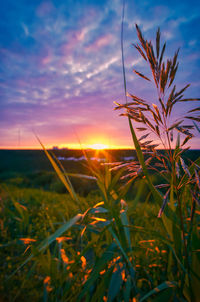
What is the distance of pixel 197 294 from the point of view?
720 millimetres

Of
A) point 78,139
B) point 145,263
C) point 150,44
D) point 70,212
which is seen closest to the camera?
point 150,44

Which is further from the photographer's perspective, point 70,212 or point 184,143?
point 70,212

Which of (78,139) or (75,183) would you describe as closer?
(78,139)

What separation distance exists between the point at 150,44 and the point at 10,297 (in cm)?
165

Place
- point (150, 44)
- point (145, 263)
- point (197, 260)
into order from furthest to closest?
point (145, 263) → point (197, 260) → point (150, 44)

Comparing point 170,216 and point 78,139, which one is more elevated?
point 78,139

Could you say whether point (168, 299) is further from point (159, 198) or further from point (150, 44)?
point (150, 44)

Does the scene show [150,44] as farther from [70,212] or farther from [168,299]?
[70,212]

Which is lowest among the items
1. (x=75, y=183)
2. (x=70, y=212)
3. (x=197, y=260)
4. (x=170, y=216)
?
(x=75, y=183)

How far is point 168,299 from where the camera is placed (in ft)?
2.55

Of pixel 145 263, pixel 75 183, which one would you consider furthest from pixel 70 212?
pixel 75 183

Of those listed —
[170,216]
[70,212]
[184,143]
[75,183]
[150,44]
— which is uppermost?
[150,44]

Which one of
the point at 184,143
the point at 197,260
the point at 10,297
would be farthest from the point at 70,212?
the point at 184,143

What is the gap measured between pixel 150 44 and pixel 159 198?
0.57 meters
